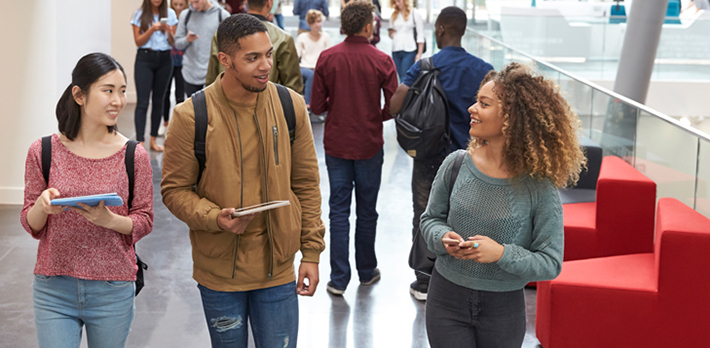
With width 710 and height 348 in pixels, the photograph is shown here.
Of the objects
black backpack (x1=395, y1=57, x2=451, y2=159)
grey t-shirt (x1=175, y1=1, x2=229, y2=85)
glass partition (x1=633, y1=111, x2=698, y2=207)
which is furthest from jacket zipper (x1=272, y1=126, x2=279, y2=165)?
grey t-shirt (x1=175, y1=1, x2=229, y2=85)

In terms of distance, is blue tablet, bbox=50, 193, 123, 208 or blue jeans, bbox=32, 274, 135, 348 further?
blue jeans, bbox=32, 274, 135, 348

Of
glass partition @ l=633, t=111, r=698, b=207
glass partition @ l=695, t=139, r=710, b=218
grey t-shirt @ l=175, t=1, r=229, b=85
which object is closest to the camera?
glass partition @ l=695, t=139, r=710, b=218

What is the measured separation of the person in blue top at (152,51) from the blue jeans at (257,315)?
5.91 m

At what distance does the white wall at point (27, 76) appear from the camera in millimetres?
6363

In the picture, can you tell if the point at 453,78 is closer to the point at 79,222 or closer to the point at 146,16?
the point at 79,222

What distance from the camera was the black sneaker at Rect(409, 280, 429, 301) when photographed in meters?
4.64

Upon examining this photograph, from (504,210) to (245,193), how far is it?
2.91 ft

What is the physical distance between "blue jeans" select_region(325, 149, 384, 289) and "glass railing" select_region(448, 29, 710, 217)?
135cm

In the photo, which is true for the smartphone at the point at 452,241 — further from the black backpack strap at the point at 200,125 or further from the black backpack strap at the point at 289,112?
the black backpack strap at the point at 200,125

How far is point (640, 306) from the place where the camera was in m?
3.58

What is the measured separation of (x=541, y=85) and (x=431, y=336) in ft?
3.09

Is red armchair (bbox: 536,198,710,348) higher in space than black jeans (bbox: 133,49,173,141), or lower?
lower

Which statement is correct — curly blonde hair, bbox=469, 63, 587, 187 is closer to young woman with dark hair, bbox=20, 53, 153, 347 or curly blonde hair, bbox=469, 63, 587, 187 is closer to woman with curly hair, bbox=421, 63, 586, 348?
woman with curly hair, bbox=421, 63, 586, 348

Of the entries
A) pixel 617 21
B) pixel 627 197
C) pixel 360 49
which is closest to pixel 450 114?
pixel 360 49
